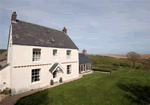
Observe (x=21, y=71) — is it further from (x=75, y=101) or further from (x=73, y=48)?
(x=73, y=48)

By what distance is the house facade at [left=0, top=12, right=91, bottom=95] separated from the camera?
10922 millimetres

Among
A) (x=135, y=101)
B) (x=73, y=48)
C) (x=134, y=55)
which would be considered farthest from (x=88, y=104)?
(x=134, y=55)

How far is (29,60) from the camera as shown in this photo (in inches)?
475

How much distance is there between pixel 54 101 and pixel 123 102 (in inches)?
260

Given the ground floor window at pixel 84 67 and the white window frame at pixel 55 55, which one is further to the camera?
the ground floor window at pixel 84 67

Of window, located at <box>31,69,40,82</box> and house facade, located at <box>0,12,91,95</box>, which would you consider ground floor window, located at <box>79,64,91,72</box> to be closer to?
house facade, located at <box>0,12,91,95</box>

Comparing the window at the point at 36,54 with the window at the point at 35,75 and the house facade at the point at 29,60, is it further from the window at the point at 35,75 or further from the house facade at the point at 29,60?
the window at the point at 35,75

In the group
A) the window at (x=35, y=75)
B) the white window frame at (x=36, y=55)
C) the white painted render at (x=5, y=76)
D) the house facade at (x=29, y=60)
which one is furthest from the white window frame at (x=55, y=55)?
the white painted render at (x=5, y=76)

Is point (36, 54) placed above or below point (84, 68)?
above

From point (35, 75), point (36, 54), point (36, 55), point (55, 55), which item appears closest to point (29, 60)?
point (36, 55)

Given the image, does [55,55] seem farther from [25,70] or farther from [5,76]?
[5,76]

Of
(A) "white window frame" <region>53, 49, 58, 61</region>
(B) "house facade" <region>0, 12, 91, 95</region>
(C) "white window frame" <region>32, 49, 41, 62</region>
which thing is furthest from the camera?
(A) "white window frame" <region>53, 49, 58, 61</region>

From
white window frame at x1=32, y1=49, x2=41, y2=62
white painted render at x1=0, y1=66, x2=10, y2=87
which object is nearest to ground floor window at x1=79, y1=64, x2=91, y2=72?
white window frame at x1=32, y1=49, x2=41, y2=62

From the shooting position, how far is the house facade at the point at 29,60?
35.8 feet
